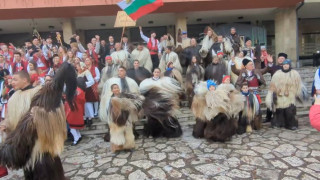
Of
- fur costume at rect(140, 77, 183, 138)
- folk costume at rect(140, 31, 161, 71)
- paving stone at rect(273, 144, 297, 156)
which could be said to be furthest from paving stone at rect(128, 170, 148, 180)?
folk costume at rect(140, 31, 161, 71)

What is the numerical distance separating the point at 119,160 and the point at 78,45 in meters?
5.44

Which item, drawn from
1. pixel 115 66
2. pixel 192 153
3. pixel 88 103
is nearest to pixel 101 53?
pixel 115 66

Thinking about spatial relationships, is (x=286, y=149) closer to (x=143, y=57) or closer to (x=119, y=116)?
(x=119, y=116)

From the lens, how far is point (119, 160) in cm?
472

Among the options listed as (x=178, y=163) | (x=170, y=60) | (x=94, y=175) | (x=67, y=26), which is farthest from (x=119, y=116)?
(x=67, y=26)

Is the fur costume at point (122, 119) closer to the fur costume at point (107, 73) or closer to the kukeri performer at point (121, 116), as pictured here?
the kukeri performer at point (121, 116)

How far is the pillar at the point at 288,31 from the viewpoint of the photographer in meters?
12.2

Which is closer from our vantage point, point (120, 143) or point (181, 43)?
point (120, 143)

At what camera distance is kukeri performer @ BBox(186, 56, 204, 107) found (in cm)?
707

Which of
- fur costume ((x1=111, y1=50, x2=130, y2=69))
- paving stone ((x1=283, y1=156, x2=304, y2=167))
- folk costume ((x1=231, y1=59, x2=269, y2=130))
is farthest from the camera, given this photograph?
fur costume ((x1=111, y1=50, x2=130, y2=69))

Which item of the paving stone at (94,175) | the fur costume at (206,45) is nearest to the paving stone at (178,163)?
the paving stone at (94,175)

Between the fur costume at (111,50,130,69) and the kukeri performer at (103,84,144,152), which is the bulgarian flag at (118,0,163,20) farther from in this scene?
the kukeri performer at (103,84,144,152)

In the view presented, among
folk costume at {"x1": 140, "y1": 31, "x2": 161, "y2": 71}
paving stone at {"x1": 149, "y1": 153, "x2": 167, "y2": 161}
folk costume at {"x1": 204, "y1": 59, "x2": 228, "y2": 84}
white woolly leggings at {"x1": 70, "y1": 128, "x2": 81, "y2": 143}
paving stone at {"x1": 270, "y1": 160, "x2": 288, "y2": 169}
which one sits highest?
folk costume at {"x1": 140, "y1": 31, "x2": 161, "y2": 71}

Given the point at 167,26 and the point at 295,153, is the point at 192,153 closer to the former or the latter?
the point at 295,153
